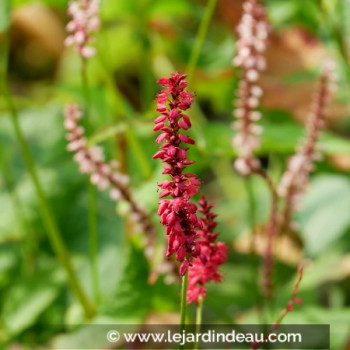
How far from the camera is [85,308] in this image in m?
1.10

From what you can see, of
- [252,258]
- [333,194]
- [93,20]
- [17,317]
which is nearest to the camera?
[93,20]

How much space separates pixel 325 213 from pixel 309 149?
0.44 m

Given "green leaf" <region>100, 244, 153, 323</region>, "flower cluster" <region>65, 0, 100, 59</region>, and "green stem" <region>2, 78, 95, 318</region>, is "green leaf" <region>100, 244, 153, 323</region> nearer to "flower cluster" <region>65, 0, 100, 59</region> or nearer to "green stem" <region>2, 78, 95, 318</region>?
"green stem" <region>2, 78, 95, 318</region>

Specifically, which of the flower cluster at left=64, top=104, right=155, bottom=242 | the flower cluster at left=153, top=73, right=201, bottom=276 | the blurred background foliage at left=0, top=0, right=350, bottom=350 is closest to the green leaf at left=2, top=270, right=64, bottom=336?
the blurred background foliage at left=0, top=0, right=350, bottom=350

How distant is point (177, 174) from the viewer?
529 mm

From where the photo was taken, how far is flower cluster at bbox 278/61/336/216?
943 millimetres

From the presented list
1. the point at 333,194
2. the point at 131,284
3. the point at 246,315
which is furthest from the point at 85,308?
the point at 333,194

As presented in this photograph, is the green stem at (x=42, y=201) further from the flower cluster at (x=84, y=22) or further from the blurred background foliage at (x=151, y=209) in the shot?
the flower cluster at (x=84, y=22)

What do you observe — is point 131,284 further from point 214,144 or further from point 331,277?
point 331,277

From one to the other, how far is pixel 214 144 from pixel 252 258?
0.26 m

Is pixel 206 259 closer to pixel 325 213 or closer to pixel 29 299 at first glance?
pixel 29 299

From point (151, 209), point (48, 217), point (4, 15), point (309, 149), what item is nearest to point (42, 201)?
point (48, 217)

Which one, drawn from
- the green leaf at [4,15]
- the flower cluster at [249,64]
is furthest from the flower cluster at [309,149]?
the green leaf at [4,15]

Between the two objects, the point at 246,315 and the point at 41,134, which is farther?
the point at 41,134
